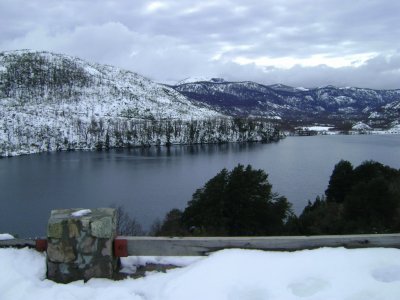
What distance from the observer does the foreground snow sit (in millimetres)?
4582

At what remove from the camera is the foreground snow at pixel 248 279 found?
4.58 m

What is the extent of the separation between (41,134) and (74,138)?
13465 millimetres

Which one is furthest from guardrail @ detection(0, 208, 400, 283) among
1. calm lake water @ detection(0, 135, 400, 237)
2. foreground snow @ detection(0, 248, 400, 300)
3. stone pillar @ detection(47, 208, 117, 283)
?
calm lake water @ detection(0, 135, 400, 237)

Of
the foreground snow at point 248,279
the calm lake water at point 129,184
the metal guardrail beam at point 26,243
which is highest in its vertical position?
the metal guardrail beam at point 26,243

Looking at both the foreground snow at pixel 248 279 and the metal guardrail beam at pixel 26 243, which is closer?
the foreground snow at pixel 248 279

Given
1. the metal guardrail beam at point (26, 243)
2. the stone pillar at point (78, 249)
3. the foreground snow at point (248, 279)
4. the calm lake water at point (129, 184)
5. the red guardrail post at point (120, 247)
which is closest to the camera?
the foreground snow at point (248, 279)

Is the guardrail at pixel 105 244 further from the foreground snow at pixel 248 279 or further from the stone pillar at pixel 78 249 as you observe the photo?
the foreground snow at pixel 248 279

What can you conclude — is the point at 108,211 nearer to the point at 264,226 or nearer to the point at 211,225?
the point at 211,225

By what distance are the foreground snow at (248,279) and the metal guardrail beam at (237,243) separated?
14 cm

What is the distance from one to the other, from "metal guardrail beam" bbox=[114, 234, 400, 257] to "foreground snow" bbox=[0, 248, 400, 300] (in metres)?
0.14

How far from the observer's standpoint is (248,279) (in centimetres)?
484

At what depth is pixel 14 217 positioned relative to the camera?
4397 cm

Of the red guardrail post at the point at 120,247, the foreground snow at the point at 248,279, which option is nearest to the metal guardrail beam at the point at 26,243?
the foreground snow at the point at 248,279

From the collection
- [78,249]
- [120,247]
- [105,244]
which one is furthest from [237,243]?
[78,249]
